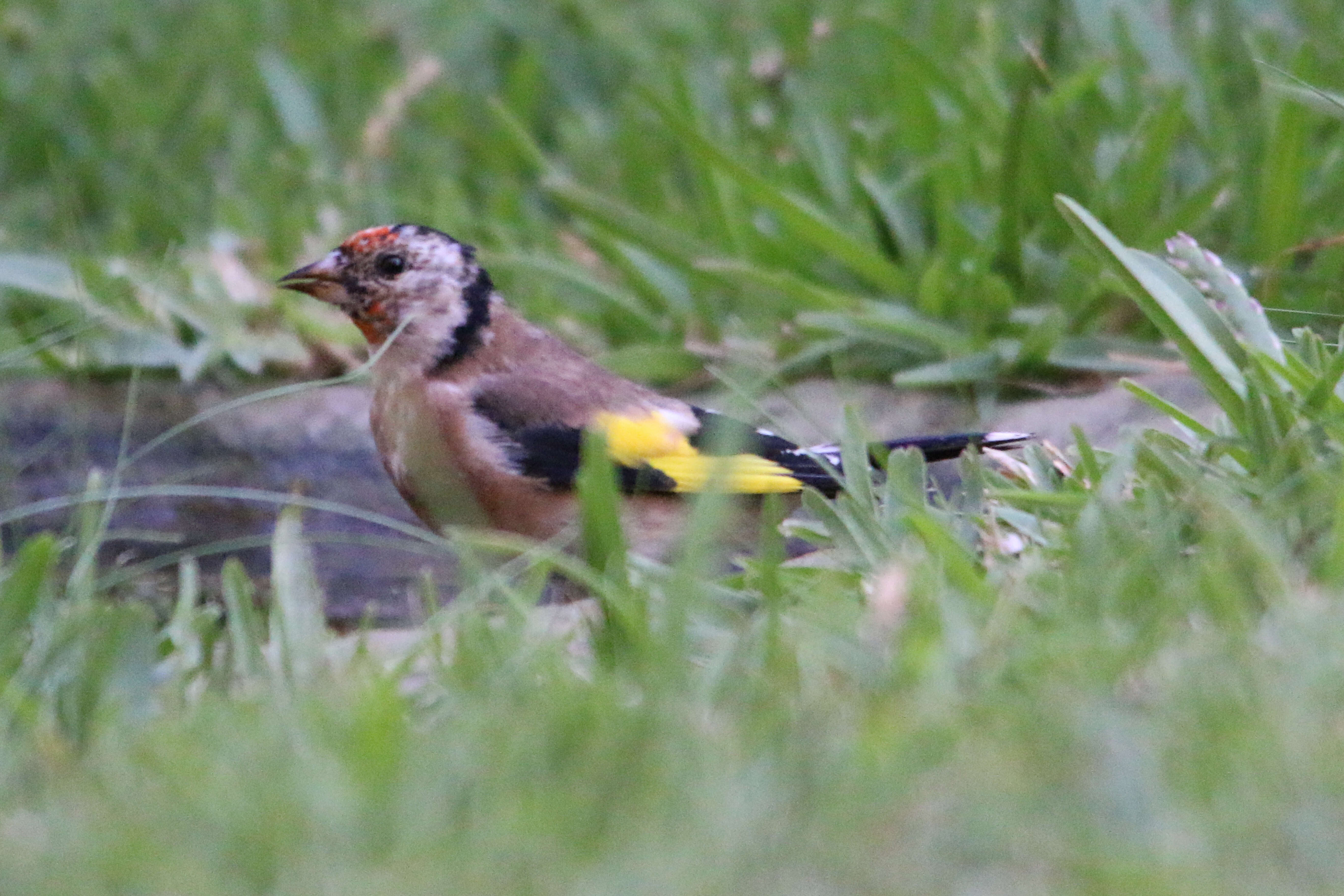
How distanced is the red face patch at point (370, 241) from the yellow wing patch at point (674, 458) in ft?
1.98

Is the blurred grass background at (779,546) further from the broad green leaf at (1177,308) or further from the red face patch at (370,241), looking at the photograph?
the red face patch at (370,241)

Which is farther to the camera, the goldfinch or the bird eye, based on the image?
the bird eye

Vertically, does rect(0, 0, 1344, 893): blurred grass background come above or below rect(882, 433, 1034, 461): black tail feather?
above

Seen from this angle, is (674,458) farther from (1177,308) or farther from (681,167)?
(681,167)

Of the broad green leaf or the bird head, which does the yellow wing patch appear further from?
the broad green leaf

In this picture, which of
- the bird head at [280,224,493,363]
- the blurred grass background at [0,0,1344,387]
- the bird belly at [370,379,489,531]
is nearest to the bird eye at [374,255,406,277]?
the bird head at [280,224,493,363]

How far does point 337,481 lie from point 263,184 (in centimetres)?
154

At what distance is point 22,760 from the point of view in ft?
6.26

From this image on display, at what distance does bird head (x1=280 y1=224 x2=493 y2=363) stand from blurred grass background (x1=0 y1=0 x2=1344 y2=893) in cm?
36

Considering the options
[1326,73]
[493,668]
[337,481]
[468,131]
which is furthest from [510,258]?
A: [493,668]

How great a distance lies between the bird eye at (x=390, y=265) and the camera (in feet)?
11.5

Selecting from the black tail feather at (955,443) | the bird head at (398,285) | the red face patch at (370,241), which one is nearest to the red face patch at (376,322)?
the bird head at (398,285)

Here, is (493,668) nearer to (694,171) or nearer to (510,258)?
(510,258)

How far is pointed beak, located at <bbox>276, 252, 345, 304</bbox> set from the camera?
11.5 ft
